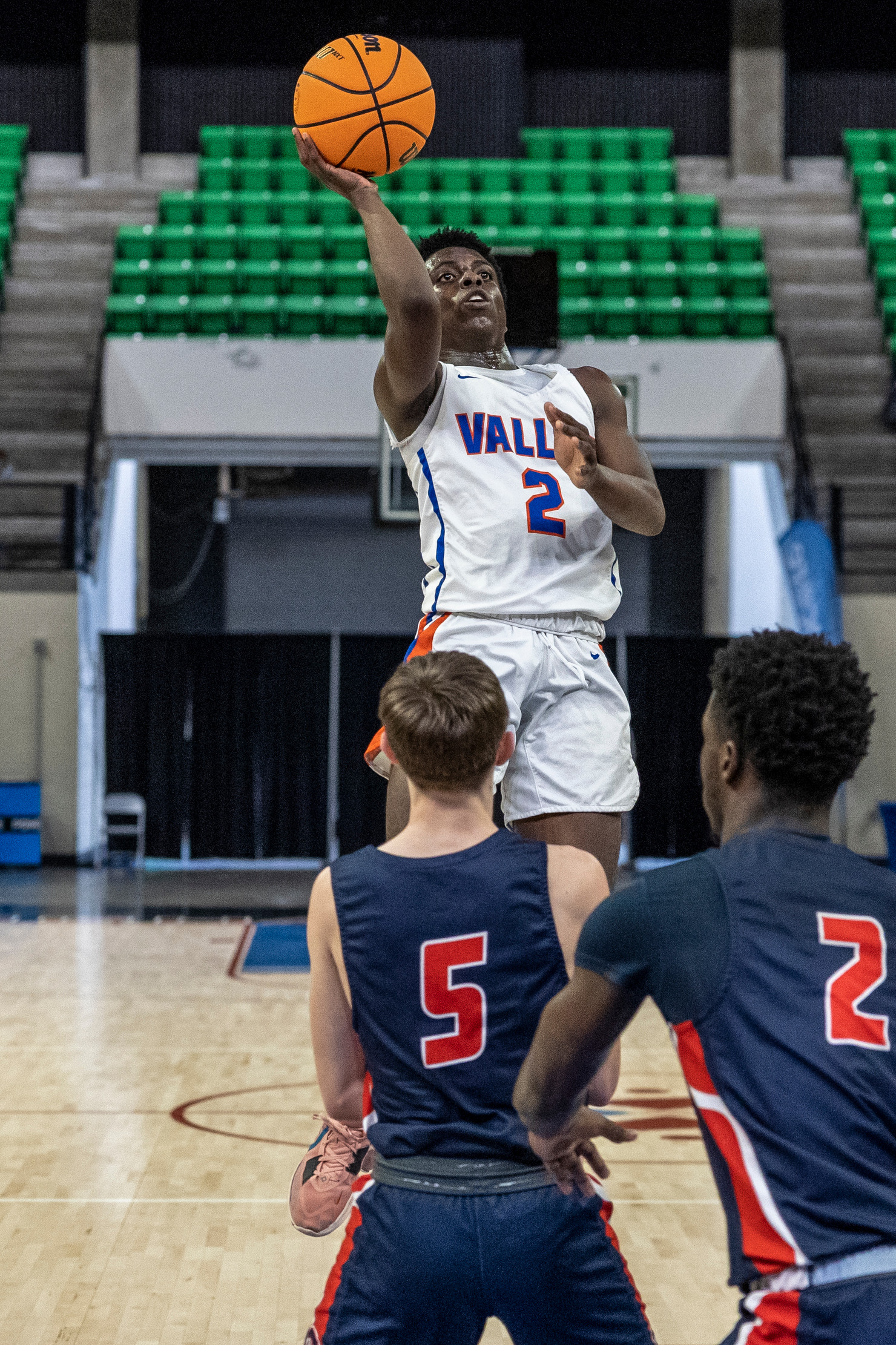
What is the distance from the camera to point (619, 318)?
12602 millimetres

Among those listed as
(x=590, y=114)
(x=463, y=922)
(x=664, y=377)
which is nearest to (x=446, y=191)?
(x=590, y=114)

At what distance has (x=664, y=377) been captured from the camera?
39.9 ft

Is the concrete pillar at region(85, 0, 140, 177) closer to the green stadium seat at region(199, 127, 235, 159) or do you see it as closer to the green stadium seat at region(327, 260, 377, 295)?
the green stadium seat at region(199, 127, 235, 159)

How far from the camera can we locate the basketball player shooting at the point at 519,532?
7.91ft

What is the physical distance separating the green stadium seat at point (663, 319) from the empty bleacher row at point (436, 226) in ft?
0.04

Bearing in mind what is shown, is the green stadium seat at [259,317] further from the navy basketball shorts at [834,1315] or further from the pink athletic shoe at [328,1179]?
the navy basketball shorts at [834,1315]

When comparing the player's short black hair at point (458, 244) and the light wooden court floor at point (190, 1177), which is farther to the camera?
the light wooden court floor at point (190, 1177)

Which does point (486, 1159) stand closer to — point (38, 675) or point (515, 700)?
point (515, 700)

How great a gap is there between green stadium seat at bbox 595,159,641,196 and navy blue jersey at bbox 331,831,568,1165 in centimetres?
1394

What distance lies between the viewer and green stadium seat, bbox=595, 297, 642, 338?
41.2 ft

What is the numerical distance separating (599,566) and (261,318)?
10.7 metres

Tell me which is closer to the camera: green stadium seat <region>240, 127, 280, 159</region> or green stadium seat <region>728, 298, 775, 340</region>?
green stadium seat <region>728, 298, 775, 340</region>

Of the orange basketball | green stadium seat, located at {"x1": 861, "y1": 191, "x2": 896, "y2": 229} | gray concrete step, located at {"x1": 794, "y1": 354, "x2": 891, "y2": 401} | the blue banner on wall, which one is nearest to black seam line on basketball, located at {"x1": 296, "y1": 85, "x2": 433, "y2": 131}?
the orange basketball

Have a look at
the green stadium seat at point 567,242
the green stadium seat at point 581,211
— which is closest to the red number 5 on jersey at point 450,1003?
the green stadium seat at point 567,242
